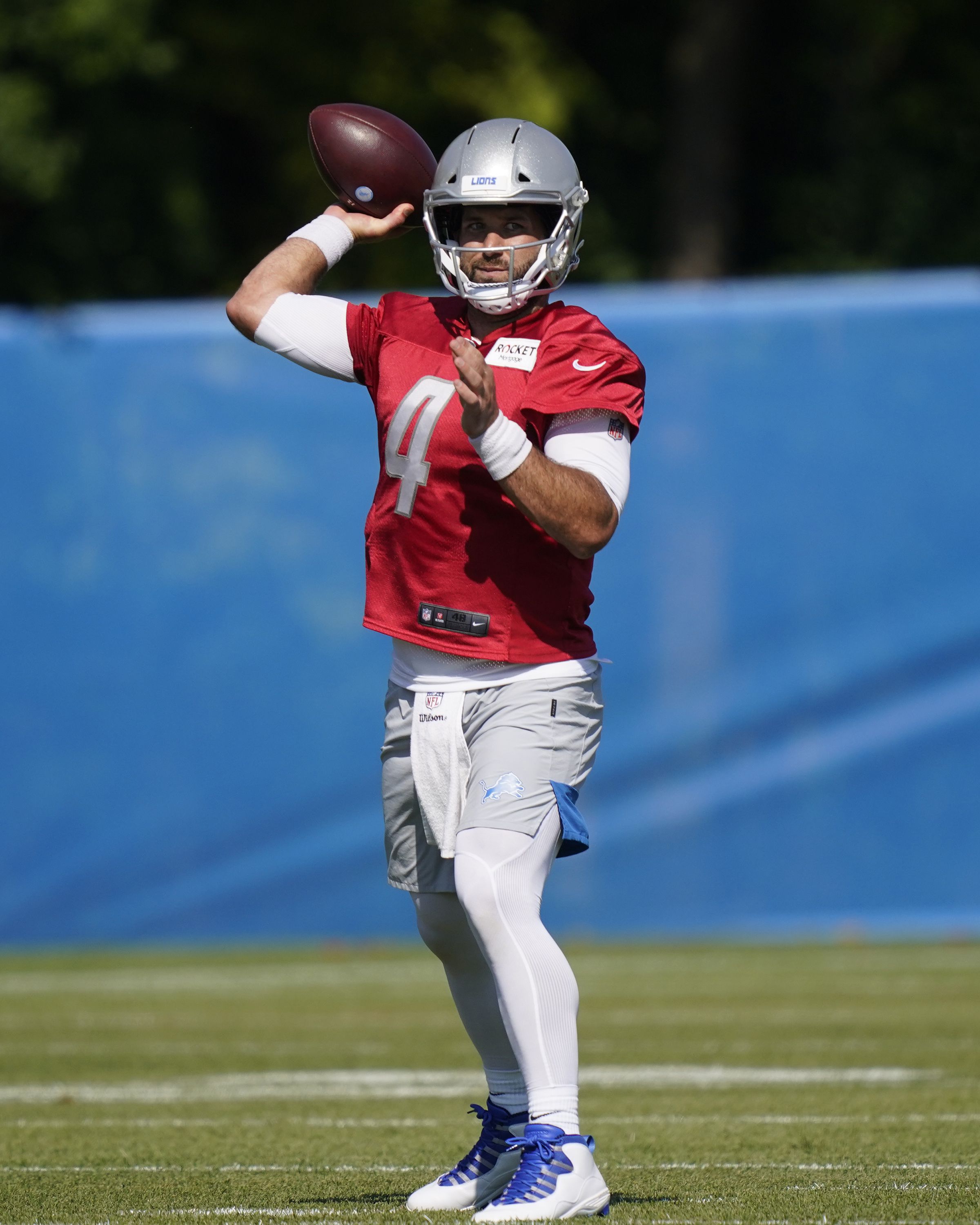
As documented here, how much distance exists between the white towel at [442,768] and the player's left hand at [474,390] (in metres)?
0.53

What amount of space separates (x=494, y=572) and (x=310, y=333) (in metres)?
0.57

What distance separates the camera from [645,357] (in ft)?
31.6

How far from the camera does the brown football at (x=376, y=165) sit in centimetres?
396

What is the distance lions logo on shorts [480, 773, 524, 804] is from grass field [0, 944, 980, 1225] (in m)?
0.69

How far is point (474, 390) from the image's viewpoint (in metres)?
3.18

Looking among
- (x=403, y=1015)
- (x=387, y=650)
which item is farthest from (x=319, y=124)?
(x=387, y=650)

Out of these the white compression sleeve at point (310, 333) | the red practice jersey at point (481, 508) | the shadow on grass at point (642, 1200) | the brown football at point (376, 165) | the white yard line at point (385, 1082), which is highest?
the brown football at point (376, 165)

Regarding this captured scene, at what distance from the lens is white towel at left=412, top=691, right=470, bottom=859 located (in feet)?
11.3

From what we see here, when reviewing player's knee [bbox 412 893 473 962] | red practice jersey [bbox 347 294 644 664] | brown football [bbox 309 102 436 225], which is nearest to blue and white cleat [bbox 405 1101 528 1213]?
player's knee [bbox 412 893 473 962]

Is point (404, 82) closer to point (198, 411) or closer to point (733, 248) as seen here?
point (733, 248)

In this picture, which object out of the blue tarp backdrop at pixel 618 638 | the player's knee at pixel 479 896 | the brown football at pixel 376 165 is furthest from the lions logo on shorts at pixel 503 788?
the blue tarp backdrop at pixel 618 638

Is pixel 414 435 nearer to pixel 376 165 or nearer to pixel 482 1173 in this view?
pixel 376 165

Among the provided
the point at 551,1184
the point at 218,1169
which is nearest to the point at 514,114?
the point at 218,1169

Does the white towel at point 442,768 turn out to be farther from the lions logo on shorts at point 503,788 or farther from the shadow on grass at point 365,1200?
the shadow on grass at point 365,1200
